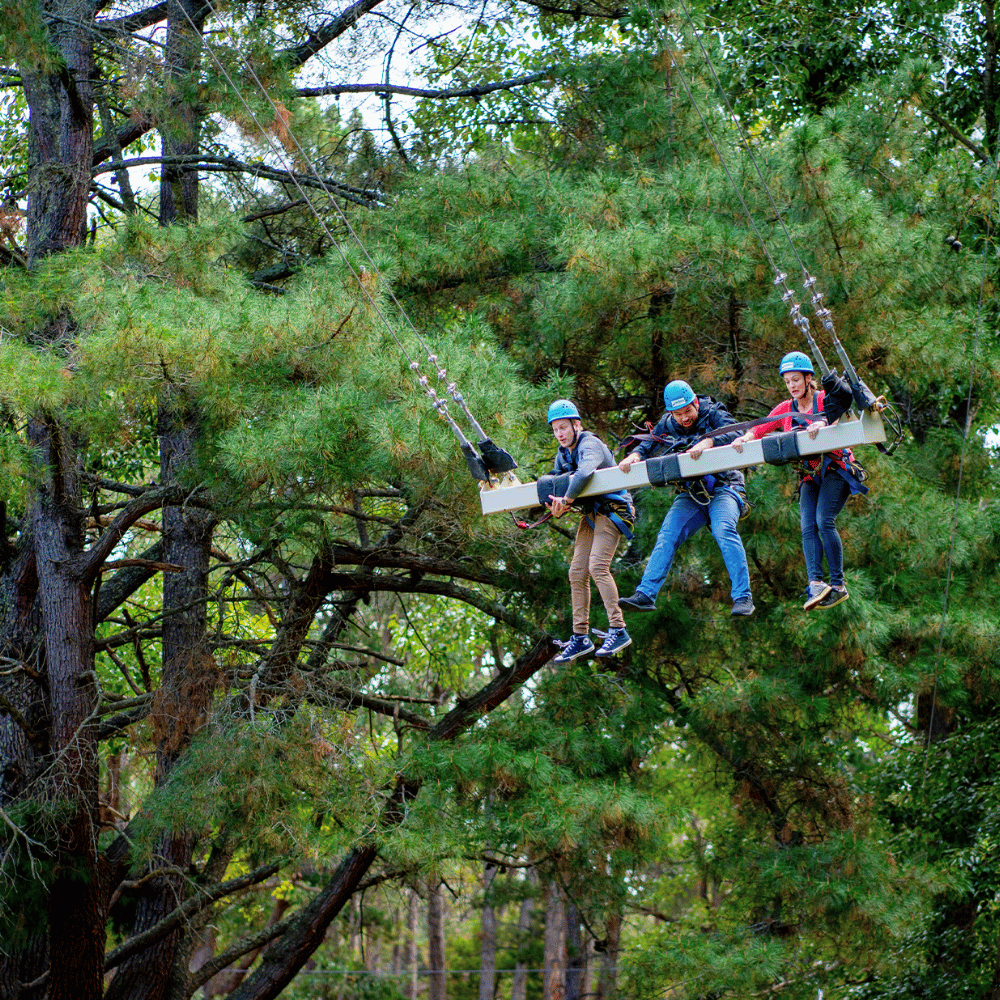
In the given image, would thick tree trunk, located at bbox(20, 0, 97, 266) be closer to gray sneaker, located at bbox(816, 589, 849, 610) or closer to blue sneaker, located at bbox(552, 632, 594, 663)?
blue sneaker, located at bbox(552, 632, 594, 663)

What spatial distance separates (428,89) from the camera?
1144 centimetres

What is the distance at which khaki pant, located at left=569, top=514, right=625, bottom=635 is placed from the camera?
6180mm

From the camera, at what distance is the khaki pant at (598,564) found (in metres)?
6.18

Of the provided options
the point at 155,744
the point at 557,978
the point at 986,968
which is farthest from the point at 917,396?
the point at 557,978

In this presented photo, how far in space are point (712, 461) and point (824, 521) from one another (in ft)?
2.81

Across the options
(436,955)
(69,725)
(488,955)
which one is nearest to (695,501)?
(69,725)

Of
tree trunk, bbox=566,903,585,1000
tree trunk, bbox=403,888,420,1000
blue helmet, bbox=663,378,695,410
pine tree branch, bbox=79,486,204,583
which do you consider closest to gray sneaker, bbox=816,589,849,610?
blue helmet, bbox=663,378,695,410

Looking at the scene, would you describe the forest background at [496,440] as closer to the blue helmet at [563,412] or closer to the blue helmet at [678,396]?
the blue helmet at [563,412]

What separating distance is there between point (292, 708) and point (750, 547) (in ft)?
11.6

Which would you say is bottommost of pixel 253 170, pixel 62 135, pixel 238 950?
pixel 238 950

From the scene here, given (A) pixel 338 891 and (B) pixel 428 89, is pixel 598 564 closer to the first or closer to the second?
(A) pixel 338 891

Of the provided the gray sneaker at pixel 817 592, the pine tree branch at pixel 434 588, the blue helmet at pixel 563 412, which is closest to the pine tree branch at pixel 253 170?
the pine tree branch at pixel 434 588

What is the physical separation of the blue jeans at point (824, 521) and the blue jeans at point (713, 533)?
338 millimetres

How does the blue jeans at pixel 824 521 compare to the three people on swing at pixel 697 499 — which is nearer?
the three people on swing at pixel 697 499
